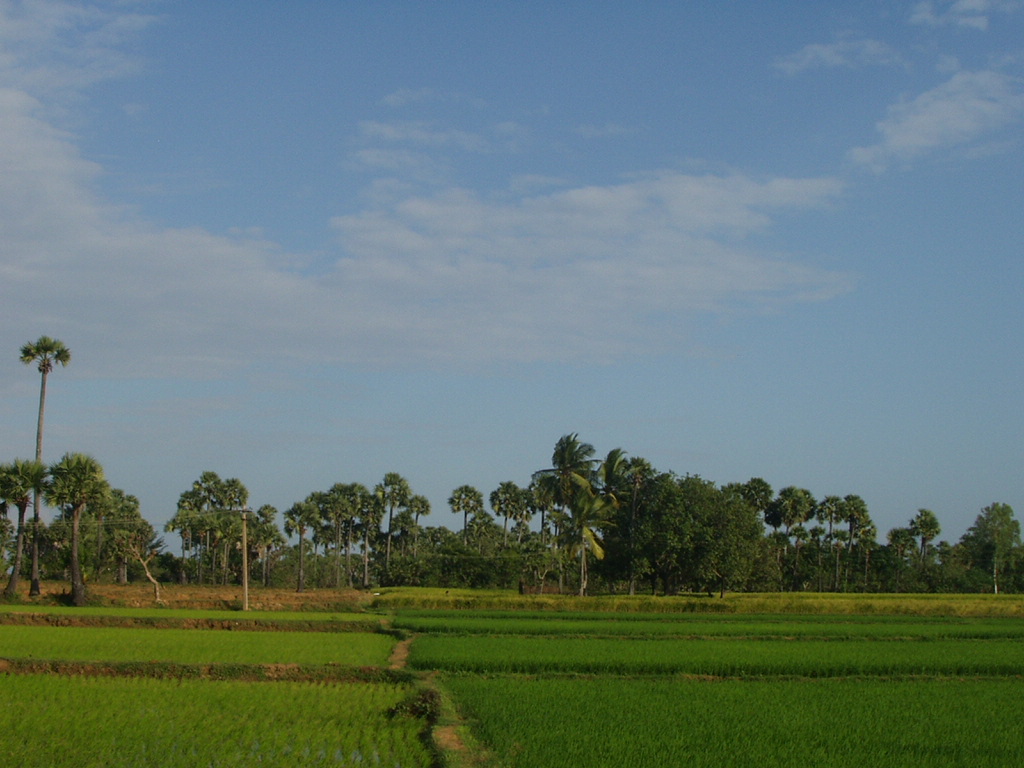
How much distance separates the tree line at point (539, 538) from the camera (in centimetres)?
5600

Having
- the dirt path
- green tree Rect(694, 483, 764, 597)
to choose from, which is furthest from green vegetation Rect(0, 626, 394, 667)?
green tree Rect(694, 483, 764, 597)

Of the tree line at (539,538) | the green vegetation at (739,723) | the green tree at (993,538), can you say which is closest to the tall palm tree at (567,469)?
the tree line at (539,538)

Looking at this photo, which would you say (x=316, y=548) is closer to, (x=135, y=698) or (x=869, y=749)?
(x=135, y=698)

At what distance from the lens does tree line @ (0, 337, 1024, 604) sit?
56000mm

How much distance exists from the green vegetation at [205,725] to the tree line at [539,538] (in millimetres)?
30046

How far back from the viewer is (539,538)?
3105 inches

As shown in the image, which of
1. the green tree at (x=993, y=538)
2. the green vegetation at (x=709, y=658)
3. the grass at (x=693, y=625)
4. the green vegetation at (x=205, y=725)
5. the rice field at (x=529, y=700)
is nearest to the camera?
the green vegetation at (x=205, y=725)

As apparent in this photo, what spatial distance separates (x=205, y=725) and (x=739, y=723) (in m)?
9.24

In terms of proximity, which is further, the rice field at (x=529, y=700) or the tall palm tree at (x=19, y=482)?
the tall palm tree at (x=19, y=482)

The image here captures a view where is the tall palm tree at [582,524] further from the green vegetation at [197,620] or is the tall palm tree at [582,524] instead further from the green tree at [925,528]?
A: the green tree at [925,528]

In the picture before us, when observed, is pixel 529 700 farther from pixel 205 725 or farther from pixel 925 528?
pixel 925 528

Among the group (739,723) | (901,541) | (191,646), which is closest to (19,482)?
(191,646)

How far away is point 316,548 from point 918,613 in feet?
188

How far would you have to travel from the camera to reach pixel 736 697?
60.5 ft
